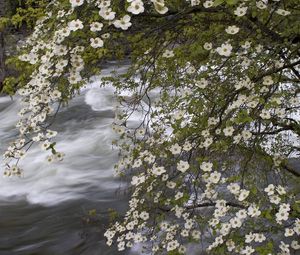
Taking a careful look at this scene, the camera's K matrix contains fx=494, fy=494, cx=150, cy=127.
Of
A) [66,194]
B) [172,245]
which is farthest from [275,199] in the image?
[66,194]

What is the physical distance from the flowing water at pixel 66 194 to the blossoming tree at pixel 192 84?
262 cm

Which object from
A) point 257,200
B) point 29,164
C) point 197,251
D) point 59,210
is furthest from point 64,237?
point 257,200

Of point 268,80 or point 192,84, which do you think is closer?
point 268,80

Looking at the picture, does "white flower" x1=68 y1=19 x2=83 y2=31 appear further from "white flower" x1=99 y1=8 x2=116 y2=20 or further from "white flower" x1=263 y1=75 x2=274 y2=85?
"white flower" x1=263 y1=75 x2=274 y2=85

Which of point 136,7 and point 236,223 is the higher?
point 136,7

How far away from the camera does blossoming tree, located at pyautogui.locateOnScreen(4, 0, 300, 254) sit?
2494mm

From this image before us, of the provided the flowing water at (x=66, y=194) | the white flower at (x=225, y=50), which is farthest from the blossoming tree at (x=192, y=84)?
the flowing water at (x=66, y=194)

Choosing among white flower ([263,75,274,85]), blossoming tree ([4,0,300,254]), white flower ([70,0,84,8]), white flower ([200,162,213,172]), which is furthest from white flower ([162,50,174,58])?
white flower ([70,0,84,8])

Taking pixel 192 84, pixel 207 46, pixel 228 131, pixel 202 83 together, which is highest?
pixel 207 46

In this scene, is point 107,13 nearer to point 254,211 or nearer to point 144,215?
point 254,211

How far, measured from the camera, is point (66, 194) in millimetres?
7582

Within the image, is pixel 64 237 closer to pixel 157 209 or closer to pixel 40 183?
pixel 40 183

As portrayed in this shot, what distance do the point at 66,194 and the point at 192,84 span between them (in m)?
4.47

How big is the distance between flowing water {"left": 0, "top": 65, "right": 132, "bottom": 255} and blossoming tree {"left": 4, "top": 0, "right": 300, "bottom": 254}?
2.62m
